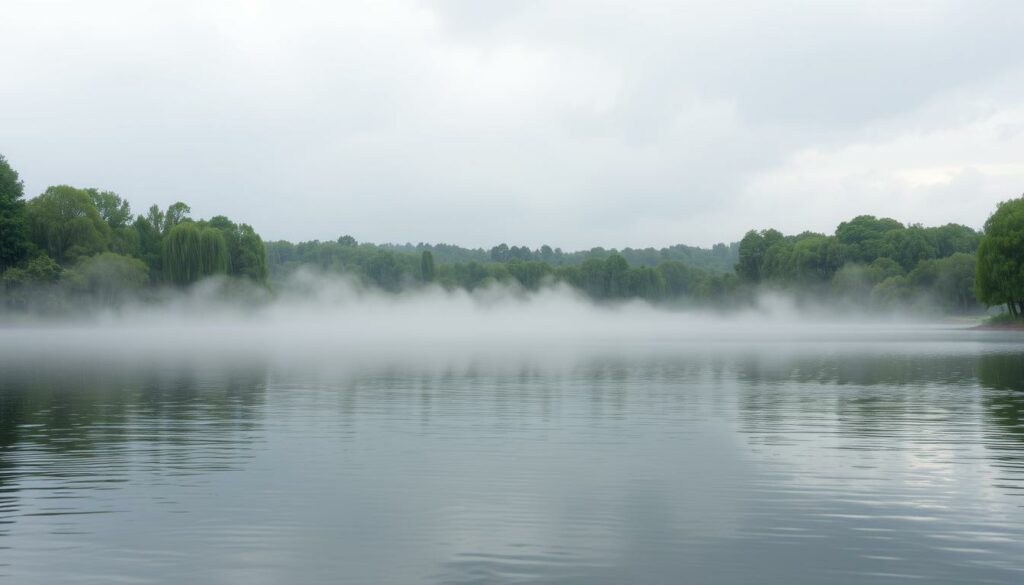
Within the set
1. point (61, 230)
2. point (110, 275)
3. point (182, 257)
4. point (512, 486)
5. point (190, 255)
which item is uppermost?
point (61, 230)

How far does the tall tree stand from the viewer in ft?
427

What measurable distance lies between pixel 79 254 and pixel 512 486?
13215cm

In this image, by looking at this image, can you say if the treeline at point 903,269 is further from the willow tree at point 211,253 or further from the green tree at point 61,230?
the green tree at point 61,230

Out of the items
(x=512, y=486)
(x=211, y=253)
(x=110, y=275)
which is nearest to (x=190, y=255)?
(x=211, y=253)

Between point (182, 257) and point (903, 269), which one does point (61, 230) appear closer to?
point (182, 257)

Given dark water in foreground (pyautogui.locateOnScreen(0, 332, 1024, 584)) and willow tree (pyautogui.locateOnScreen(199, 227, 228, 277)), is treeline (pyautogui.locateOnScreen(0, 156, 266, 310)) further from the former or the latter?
dark water in foreground (pyautogui.locateOnScreen(0, 332, 1024, 584))

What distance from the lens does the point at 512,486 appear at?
61.3 feet

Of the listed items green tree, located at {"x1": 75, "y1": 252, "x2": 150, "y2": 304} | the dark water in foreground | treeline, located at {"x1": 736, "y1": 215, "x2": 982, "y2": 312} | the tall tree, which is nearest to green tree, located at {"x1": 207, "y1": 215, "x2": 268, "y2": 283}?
green tree, located at {"x1": 75, "y1": 252, "x2": 150, "y2": 304}

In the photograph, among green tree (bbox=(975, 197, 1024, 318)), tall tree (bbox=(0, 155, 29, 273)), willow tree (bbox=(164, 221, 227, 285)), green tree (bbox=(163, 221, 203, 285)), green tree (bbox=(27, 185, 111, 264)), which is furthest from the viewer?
willow tree (bbox=(164, 221, 227, 285))

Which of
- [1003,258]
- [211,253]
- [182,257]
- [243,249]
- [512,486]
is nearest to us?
[512,486]

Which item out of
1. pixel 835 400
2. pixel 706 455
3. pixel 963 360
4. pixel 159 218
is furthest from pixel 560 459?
pixel 159 218

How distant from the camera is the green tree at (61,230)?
453 feet

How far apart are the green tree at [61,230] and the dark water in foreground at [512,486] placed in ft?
354

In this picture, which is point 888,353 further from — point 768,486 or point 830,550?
point 830,550
